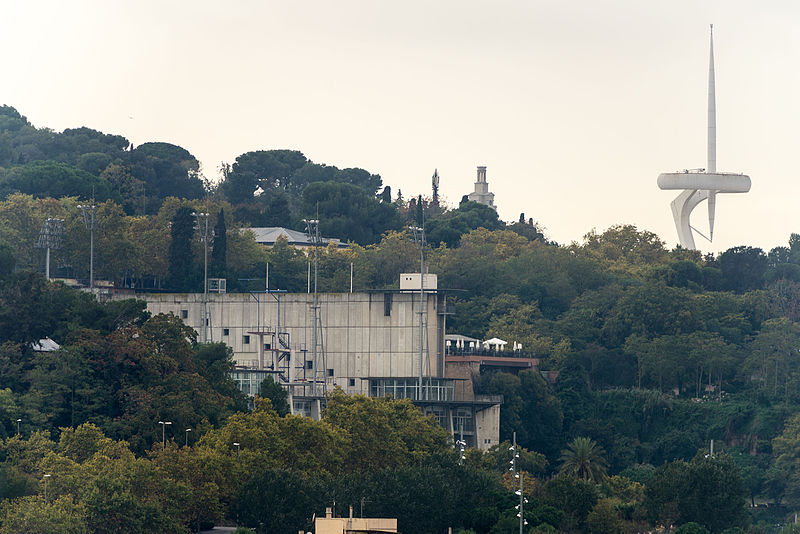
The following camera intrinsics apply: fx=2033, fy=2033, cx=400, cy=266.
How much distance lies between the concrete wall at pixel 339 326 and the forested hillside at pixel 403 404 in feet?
22.8

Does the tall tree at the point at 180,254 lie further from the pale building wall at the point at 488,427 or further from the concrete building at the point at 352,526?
the concrete building at the point at 352,526

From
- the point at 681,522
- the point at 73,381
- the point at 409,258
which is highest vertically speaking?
the point at 409,258

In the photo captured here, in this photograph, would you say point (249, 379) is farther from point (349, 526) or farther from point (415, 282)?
point (349, 526)

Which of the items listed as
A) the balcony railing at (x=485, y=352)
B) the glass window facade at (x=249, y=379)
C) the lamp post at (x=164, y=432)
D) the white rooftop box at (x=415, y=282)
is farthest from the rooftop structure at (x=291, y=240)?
the lamp post at (x=164, y=432)

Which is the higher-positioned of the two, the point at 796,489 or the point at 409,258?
the point at 409,258

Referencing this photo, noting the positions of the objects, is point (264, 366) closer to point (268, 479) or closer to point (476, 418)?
point (476, 418)

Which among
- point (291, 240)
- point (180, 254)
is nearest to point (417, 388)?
point (180, 254)

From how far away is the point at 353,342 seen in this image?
157625mm

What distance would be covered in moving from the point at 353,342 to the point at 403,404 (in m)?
24.1

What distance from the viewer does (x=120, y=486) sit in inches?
3873

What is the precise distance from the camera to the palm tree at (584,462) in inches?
5586

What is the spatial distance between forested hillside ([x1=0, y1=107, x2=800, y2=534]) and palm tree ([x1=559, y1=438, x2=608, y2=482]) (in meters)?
0.24

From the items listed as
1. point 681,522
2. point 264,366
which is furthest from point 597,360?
point 681,522

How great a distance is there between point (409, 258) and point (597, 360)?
22959 mm
